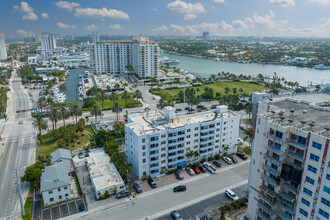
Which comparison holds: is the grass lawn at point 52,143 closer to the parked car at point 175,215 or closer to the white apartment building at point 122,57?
the parked car at point 175,215

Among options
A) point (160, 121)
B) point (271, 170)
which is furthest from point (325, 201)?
point (160, 121)

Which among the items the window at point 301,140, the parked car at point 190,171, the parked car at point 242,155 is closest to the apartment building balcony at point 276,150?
the window at point 301,140

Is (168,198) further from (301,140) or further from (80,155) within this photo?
(80,155)

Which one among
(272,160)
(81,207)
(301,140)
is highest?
(301,140)

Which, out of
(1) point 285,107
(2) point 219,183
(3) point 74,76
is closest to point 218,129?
(2) point 219,183

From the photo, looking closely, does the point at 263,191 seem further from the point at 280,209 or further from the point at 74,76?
the point at 74,76

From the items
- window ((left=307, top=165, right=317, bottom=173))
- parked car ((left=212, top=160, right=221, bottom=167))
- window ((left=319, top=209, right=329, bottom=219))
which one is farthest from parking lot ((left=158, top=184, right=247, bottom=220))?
window ((left=307, top=165, right=317, bottom=173))

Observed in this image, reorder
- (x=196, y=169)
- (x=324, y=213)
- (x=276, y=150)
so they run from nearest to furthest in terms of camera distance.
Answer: (x=324, y=213) < (x=276, y=150) < (x=196, y=169)

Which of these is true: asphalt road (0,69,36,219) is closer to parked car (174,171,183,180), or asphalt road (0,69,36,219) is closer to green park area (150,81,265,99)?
parked car (174,171,183,180)
